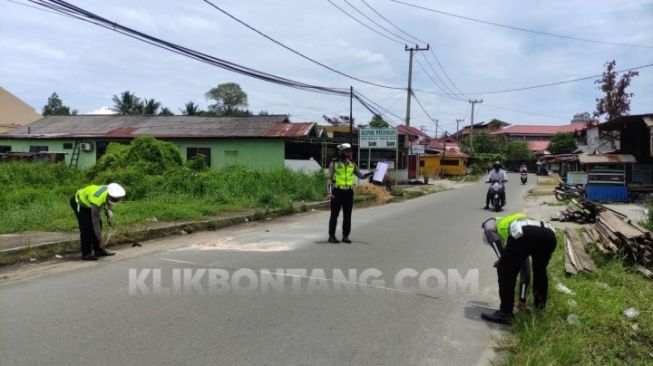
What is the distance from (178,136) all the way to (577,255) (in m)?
Result: 27.0

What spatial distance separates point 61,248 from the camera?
8.41 m

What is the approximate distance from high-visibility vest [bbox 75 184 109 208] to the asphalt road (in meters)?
0.90

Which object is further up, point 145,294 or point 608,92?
point 608,92

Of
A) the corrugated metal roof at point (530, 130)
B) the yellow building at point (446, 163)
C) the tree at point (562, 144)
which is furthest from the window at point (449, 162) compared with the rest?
the corrugated metal roof at point (530, 130)

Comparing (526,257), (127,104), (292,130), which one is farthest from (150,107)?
(526,257)

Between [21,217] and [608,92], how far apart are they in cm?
4398

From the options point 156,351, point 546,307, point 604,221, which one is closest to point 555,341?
point 546,307

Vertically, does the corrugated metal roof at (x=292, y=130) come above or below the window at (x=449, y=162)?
above

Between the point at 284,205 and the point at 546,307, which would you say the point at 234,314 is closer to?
the point at 546,307

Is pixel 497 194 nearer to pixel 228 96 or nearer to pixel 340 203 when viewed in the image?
pixel 340 203

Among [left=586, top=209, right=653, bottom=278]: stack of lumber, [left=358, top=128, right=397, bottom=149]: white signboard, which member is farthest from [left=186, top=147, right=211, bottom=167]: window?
[left=586, top=209, right=653, bottom=278]: stack of lumber

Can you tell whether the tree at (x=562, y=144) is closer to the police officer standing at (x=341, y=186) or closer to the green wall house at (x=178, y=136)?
the green wall house at (x=178, y=136)

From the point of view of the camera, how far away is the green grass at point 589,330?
4188mm

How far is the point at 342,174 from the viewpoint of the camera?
32.1 ft
